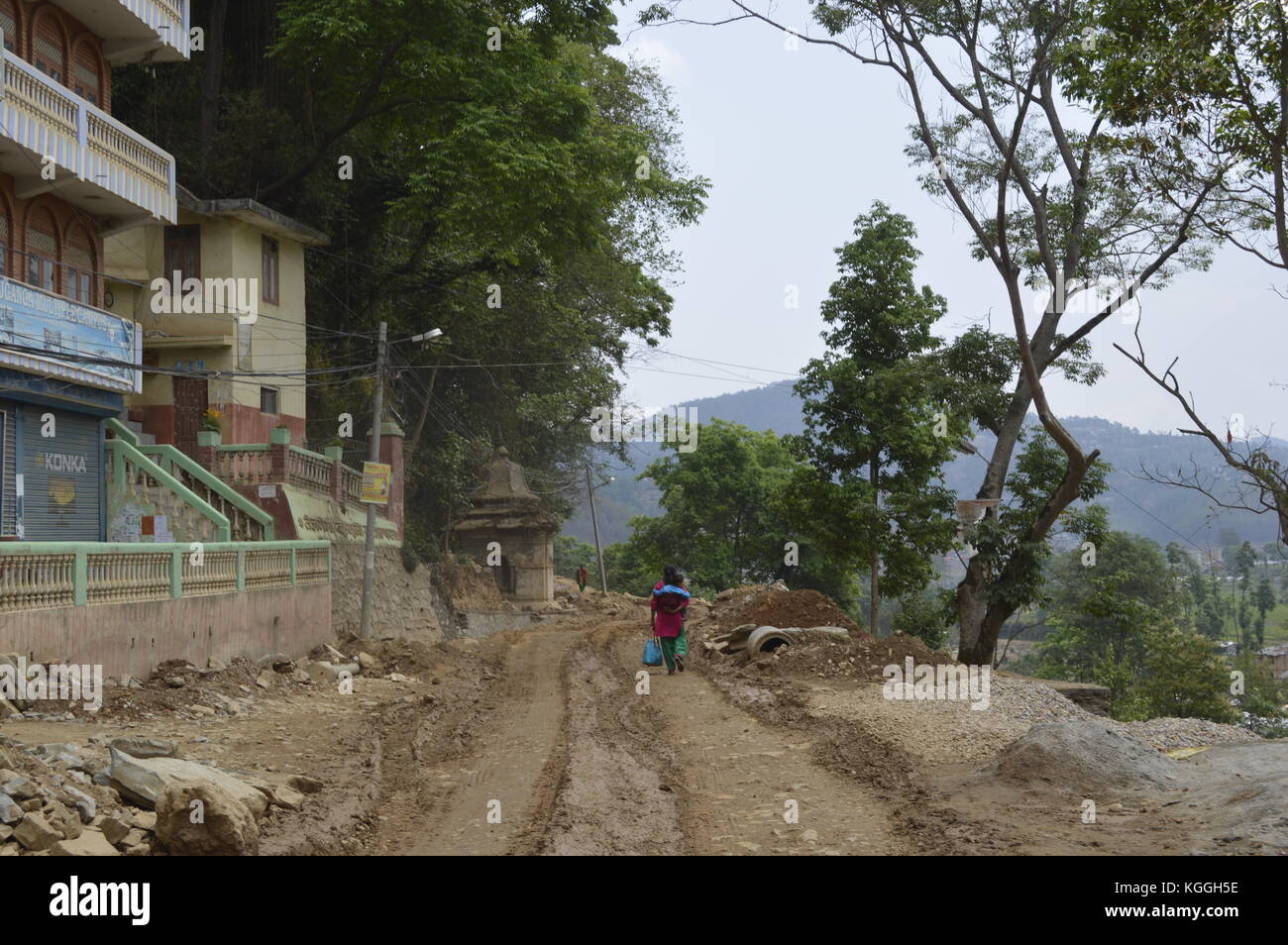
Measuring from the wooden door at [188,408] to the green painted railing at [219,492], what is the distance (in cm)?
480

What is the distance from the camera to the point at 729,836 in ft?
26.9

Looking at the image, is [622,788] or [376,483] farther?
[376,483]

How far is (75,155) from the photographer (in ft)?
64.3

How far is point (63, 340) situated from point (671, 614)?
11.3 metres

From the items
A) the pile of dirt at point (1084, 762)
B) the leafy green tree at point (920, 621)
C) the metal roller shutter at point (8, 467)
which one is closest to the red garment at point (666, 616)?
the pile of dirt at point (1084, 762)

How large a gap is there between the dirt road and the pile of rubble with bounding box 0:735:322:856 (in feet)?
3.58

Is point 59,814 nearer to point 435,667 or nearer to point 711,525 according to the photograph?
point 435,667

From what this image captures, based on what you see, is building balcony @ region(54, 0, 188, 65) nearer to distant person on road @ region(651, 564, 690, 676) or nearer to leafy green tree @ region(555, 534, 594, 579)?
distant person on road @ region(651, 564, 690, 676)

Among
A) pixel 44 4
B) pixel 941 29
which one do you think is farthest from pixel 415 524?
pixel 941 29

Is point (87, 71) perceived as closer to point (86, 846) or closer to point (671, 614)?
point (671, 614)

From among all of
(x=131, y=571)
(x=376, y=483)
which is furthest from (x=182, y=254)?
(x=131, y=571)

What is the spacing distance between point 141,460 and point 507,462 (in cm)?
2292

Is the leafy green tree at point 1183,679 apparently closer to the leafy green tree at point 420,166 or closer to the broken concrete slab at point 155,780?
the leafy green tree at point 420,166

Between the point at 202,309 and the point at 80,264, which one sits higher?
the point at 202,309
